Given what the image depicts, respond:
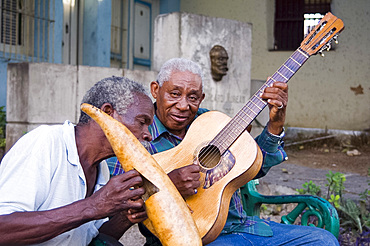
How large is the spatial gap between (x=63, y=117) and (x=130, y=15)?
6219 millimetres

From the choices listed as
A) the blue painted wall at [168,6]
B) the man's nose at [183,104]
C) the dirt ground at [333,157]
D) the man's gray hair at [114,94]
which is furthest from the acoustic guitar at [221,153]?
the blue painted wall at [168,6]

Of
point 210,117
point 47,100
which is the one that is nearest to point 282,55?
point 47,100

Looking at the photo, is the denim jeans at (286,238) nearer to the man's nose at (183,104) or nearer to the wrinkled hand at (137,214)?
the wrinkled hand at (137,214)

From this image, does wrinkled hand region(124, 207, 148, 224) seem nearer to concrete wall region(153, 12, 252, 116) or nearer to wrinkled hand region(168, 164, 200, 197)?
wrinkled hand region(168, 164, 200, 197)

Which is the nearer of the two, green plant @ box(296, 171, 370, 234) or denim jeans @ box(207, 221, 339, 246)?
denim jeans @ box(207, 221, 339, 246)

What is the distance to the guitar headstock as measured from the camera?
8.32ft

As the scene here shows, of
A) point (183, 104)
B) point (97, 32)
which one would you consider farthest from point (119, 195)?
point (97, 32)

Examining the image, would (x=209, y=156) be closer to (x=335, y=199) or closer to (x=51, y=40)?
(x=335, y=199)

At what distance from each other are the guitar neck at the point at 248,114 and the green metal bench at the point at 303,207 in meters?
0.57

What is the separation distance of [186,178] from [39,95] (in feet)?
11.8

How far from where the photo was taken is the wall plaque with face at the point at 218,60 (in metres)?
6.25

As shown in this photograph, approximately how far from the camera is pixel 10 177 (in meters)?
1.58

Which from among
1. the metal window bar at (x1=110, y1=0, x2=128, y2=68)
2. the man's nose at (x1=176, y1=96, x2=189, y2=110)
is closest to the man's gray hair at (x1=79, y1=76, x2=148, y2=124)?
the man's nose at (x1=176, y1=96, x2=189, y2=110)

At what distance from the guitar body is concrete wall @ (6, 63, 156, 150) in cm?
328
